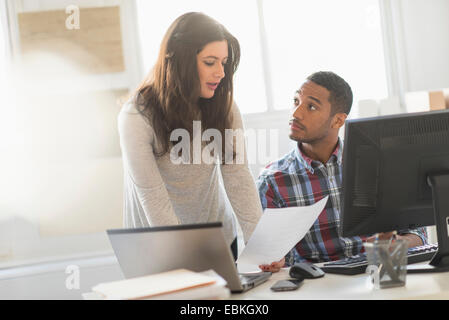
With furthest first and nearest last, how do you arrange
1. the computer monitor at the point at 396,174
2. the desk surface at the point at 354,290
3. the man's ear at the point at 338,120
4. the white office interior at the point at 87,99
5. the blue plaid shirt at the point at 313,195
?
the white office interior at the point at 87,99 → the man's ear at the point at 338,120 → the blue plaid shirt at the point at 313,195 → the computer monitor at the point at 396,174 → the desk surface at the point at 354,290

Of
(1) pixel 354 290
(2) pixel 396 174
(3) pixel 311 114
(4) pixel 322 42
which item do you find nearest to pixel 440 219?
(2) pixel 396 174

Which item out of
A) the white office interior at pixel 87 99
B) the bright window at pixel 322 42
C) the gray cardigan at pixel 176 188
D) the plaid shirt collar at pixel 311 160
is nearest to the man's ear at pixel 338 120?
the plaid shirt collar at pixel 311 160

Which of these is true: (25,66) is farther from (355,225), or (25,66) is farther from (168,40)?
(355,225)

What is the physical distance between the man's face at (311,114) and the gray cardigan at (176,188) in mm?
239

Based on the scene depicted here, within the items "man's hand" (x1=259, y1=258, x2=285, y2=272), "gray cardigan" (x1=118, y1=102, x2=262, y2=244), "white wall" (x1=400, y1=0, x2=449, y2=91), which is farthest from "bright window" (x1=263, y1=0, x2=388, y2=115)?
"man's hand" (x1=259, y1=258, x2=285, y2=272)

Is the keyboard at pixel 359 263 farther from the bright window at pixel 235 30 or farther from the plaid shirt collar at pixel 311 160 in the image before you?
the bright window at pixel 235 30

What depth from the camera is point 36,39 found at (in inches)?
117

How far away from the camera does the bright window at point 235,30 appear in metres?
3.17

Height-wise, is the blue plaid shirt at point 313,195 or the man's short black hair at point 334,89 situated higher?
the man's short black hair at point 334,89

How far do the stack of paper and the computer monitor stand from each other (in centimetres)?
45

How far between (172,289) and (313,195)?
3.20 feet

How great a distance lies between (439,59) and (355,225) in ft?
7.57

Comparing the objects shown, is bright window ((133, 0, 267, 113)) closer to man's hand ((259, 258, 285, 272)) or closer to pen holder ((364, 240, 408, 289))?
man's hand ((259, 258, 285, 272))

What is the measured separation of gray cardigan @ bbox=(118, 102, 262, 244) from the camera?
1.57 meters
